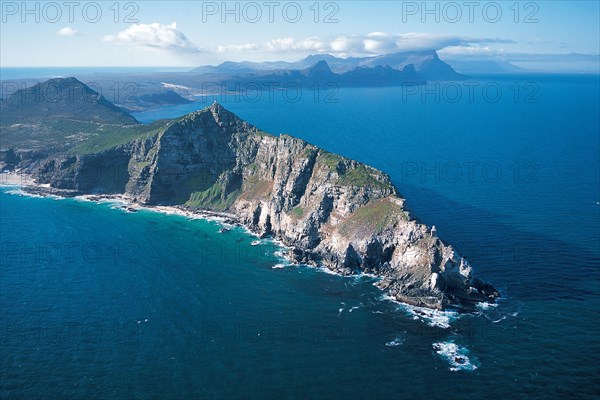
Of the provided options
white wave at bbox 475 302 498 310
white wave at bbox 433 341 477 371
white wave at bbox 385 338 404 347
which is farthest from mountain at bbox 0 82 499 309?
white wave at bbox 385 338 404 347

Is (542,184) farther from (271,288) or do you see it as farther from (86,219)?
(86,219)

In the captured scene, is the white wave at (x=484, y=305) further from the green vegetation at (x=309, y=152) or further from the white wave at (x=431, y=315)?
the green vegetation at (x=309, y=152)

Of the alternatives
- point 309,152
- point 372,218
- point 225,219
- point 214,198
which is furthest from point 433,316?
point 214,198

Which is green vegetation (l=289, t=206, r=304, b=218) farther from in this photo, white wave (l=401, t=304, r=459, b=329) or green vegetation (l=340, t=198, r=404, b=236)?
white wave (l=401, t=304, r=459, b=329)

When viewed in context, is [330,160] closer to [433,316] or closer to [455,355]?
[433,316]

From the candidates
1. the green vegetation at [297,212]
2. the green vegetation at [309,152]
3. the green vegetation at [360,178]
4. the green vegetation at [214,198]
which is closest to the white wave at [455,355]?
the green vegetation at [360,178]

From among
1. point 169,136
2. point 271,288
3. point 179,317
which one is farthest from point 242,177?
point 179,317

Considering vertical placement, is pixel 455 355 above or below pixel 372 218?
below
